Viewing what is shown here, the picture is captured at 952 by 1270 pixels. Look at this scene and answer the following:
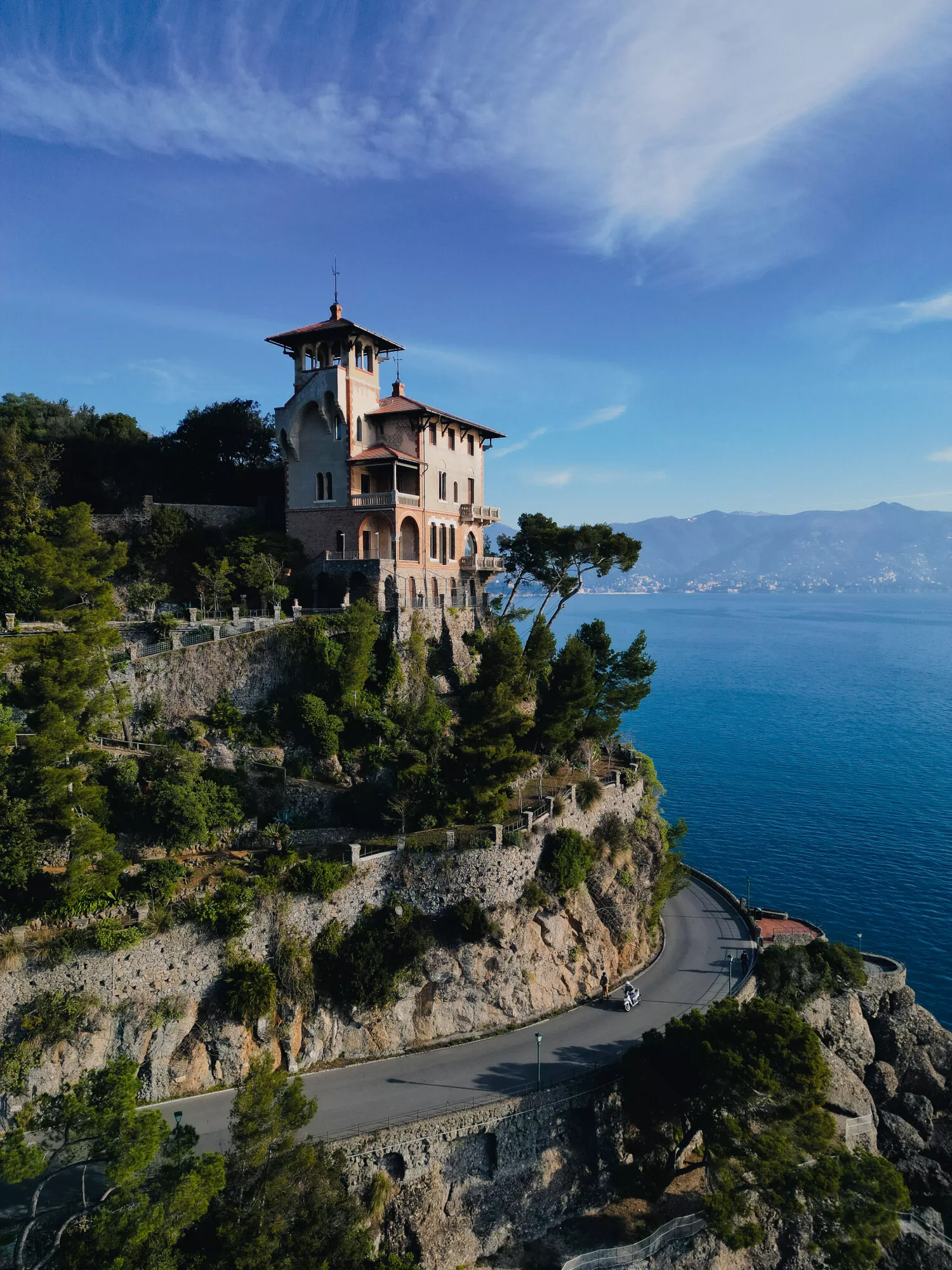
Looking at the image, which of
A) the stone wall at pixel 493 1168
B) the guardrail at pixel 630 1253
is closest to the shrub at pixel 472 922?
the stone wall at pixel 493 1168

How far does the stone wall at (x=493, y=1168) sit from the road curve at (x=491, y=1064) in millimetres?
921

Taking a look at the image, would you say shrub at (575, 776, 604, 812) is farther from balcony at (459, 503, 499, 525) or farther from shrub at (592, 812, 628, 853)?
balcony at (459, 503, 499, 525)

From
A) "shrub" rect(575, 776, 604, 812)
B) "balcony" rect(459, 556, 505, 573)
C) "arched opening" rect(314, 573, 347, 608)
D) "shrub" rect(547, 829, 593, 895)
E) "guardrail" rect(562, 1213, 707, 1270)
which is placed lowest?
"guardrail" rect(562, 1213, 707, 1270)

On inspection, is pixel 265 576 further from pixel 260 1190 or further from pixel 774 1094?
pixel 774 1094

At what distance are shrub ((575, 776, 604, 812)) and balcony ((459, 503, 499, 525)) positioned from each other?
19.8 m

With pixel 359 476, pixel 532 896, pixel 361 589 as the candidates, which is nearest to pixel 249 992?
pixel 532 896

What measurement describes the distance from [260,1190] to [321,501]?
111 feet

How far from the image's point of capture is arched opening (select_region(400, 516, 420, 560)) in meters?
44.0

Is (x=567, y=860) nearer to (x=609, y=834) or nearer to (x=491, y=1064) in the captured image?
(x=609, y=834)

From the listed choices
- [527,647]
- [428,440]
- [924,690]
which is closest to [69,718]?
[527,647]

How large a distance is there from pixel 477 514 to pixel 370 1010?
101ft

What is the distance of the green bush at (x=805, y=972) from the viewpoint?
34.9 m

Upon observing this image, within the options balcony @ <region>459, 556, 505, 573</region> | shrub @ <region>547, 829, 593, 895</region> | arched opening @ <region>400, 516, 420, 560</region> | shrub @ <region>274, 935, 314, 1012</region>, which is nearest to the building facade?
arched opening @ <region>400, 516, 420, 560</region>

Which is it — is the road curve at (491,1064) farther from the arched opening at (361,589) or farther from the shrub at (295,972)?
the arched opening at (361,589)
